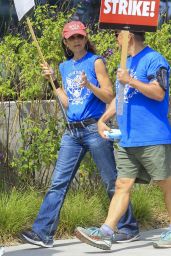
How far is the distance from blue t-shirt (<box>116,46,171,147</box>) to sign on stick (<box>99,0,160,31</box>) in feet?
0.68

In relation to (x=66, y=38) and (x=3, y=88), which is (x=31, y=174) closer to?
(x=3, y=88)

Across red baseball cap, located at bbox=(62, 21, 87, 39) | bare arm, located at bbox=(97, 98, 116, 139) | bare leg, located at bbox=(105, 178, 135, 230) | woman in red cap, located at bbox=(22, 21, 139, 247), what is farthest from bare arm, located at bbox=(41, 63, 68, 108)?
bare leg, located at bbox=(105, 178, 135, 230)

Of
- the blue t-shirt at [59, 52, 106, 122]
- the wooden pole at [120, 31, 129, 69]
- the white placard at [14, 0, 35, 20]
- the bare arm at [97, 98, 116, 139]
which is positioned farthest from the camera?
the white placard at [14, 0, 35, 20]

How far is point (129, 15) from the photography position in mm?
6102

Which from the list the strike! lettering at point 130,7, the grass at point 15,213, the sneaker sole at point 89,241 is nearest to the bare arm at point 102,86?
the strike! lettering at point 130,7

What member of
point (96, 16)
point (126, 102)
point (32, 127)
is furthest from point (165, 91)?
point (96, 16)

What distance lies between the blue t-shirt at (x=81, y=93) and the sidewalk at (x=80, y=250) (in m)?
1.00

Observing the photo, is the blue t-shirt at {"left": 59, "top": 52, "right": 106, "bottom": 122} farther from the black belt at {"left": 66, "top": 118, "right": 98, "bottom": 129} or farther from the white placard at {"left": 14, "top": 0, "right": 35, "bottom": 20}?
the white placard at {"left": 14, "top": 0, "right": 35, "bottom": 20}

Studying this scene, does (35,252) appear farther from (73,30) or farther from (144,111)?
(73,30)

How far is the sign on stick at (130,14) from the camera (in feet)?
19.9

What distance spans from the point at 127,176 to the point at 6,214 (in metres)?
1.10

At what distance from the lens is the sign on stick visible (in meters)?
6.06

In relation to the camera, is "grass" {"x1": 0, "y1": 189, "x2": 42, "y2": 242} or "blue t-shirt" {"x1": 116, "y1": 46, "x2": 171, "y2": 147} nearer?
"blue t-shirt" {"x1": 116, "y1": 46, "x2": 171, "y2": 147}

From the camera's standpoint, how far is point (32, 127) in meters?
7.66
